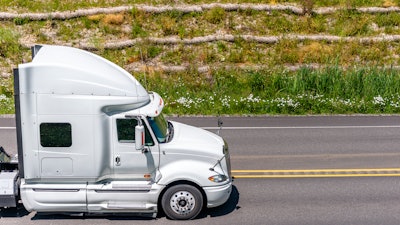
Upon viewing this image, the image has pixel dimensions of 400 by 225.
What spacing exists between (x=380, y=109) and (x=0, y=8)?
20.0m

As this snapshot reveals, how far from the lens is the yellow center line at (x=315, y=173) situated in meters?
13.5

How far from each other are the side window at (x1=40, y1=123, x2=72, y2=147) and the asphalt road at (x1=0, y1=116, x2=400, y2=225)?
166cm

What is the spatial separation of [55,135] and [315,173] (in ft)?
22.6

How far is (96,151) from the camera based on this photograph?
10258 millimetres

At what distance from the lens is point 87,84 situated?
10094 millimetres

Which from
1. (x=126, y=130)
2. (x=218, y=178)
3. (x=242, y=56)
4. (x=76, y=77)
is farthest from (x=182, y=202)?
(x=242, y=56)

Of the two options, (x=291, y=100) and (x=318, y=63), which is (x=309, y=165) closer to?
(x=291, y=100)

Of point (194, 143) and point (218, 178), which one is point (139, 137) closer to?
point (194, 143)

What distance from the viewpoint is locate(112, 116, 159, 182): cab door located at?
10352 millimetres

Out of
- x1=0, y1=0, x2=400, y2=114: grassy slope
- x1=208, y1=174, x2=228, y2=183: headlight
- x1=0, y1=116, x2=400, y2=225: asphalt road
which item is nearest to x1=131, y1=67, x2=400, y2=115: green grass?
x1=0, y1=0, x2=400, y2=114: grassy slope

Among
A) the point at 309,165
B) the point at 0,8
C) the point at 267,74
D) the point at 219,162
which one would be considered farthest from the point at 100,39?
the point at 219,162

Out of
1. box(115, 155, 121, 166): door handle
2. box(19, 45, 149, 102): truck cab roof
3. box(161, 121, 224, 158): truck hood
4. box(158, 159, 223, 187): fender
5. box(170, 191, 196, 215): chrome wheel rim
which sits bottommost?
box(170, 191, 196, 215): chrome wheel rim

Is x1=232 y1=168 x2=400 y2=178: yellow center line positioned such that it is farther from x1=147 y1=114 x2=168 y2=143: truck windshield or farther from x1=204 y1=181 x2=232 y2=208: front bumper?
x1=147 y1=114 x2=168 y2=143: truck windshield

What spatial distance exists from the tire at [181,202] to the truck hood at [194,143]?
732 millimetres
